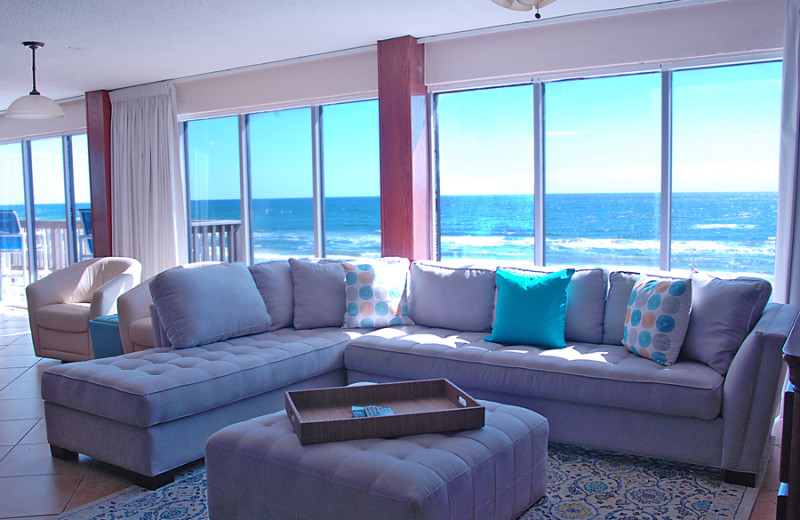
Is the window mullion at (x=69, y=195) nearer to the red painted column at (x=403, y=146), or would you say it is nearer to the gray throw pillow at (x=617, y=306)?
the red painted column at (x=403, y=146)

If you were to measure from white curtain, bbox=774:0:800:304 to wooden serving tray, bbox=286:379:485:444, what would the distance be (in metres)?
2.30

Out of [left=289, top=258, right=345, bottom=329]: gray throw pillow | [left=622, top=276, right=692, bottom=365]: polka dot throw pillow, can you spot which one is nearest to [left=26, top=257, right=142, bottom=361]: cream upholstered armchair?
[left=289, top=258, right=345, bottom=329]: gray throw pillow

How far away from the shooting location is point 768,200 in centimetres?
423

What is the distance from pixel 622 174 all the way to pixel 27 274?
752cm

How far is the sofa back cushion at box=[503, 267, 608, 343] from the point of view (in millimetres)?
3602

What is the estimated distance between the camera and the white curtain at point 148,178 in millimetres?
6504

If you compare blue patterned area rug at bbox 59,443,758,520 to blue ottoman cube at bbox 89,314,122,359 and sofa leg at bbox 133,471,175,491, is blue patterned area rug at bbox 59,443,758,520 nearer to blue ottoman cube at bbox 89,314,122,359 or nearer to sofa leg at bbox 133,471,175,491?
sofa leg at bbox 133,471,175,491

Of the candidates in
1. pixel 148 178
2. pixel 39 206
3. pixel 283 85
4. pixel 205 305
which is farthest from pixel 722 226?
pixel 39 206

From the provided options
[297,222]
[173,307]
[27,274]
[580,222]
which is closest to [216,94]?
[297,222]

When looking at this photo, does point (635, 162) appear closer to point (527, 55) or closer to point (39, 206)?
point (527, 55)

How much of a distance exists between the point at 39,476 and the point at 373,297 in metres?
2.07

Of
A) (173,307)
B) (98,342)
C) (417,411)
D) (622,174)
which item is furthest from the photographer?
(622,174)

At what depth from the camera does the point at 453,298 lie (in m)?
4.06

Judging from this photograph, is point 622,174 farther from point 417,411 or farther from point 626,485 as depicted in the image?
point 417,411
